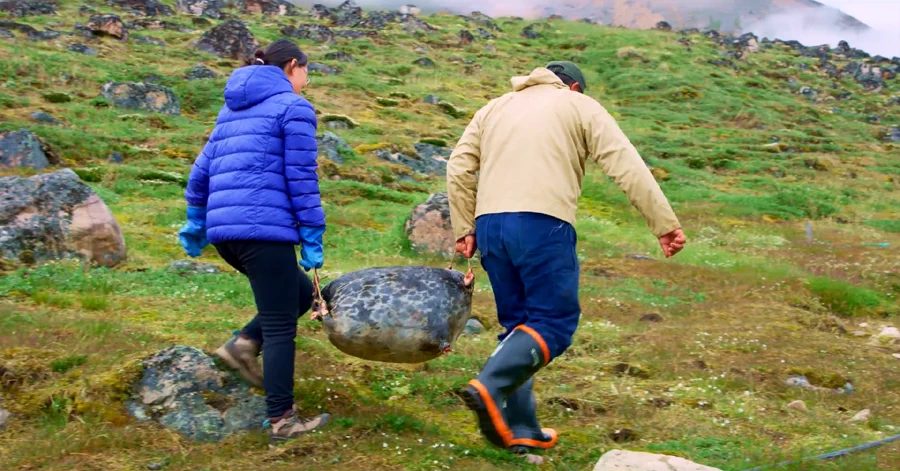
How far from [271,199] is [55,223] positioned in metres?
5.96

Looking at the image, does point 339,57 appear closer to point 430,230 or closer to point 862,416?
point 430,230

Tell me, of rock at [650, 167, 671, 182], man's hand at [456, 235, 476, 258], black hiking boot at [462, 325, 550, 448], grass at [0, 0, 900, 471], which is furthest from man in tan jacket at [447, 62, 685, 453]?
rock at [650, 167, 671, 182]

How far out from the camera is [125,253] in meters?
9.98

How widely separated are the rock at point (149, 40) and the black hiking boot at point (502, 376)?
4378cm

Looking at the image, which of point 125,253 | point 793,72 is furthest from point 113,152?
point 793,72

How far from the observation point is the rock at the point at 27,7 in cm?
4903

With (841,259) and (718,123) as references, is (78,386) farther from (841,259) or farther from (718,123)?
(718,123)

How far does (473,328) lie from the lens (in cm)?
852

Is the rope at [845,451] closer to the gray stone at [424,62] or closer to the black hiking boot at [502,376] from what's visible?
the black hiking boot at [502,376]

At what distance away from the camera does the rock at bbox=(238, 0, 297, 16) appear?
79.2 m

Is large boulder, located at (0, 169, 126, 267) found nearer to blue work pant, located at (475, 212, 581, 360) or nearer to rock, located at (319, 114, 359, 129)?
blue work pant, located at (475, 212, 581, 360)

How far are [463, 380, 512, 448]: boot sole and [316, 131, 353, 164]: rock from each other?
56.5 ft

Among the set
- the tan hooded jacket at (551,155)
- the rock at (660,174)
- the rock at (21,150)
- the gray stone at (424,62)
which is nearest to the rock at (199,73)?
the rock at (21,150)

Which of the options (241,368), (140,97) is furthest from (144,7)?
(241,368)
